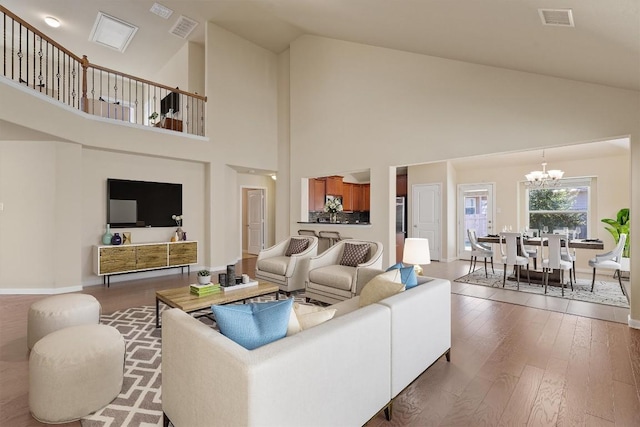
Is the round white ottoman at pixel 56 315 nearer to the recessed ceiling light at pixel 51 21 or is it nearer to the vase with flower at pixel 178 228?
the vase with flower at pixel 178 228

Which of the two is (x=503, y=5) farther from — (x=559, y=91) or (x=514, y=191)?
(x=514, y=191)

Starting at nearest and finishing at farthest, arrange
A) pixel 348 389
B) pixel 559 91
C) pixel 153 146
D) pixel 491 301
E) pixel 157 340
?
pixel 348 389, pixel 157 340, pixel 559 91, pixel 491 301, pixel 153 146

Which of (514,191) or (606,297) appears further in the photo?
(514,191)

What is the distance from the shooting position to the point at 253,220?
8.86 meters

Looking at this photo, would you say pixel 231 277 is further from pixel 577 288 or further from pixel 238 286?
pixel 577 288

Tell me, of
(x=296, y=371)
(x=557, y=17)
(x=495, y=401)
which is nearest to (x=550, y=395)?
(x=495, y=401)

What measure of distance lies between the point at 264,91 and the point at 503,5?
5.83 m

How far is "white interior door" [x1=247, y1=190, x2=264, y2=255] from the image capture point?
8.59 metres

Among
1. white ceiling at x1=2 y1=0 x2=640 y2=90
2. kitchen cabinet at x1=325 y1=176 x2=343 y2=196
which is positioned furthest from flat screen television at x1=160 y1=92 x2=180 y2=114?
kitchen cabinet at x1=325 y1=176 x2=343 y2=196

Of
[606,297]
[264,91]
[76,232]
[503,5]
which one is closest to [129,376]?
[76,232]

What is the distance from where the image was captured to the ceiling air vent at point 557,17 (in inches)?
80.5

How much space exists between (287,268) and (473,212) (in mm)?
5878

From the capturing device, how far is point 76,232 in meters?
4.73

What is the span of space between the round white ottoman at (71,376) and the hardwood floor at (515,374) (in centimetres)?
10
